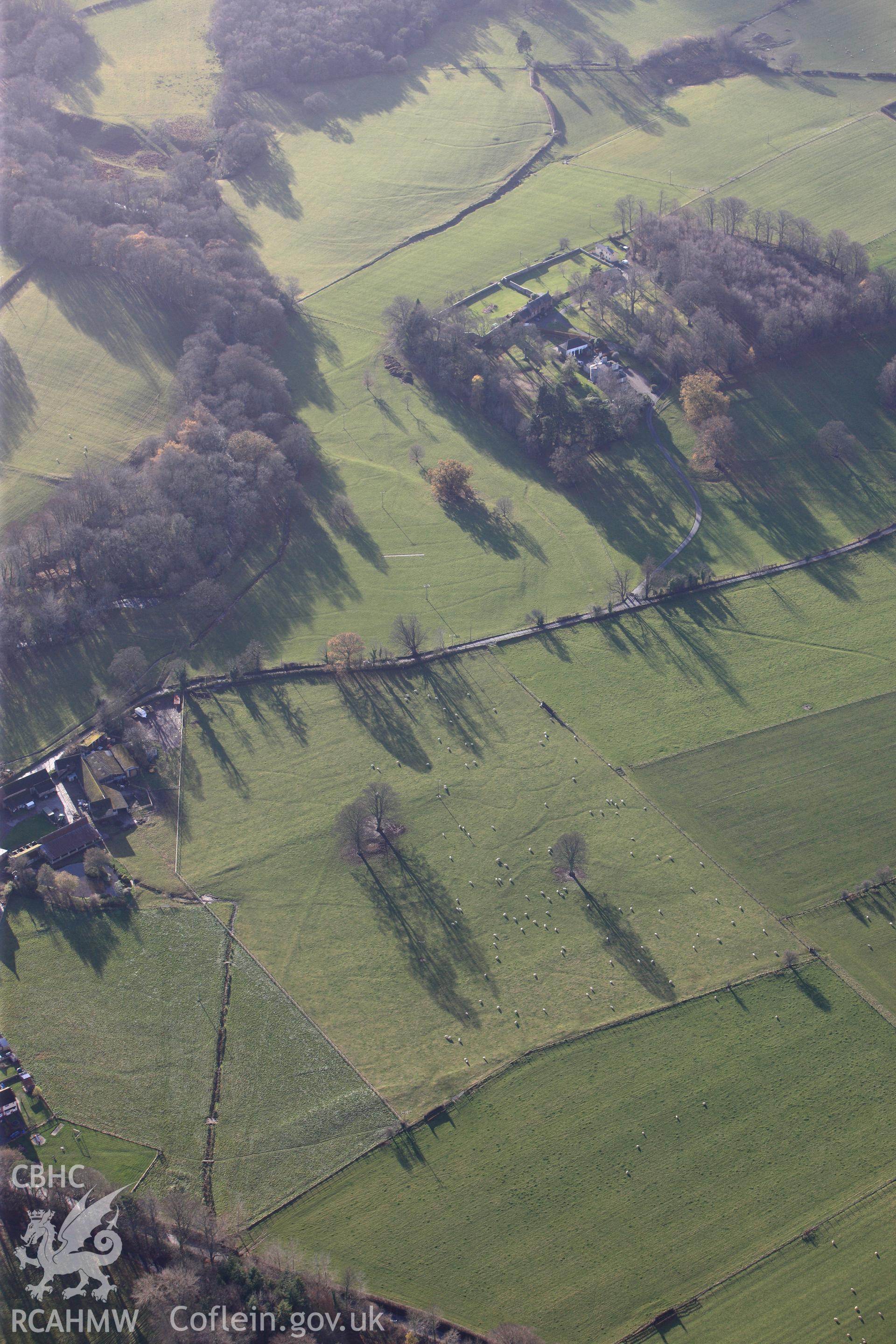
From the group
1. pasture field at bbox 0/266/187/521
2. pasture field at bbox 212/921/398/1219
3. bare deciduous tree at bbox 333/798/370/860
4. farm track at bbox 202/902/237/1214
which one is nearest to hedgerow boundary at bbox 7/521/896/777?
bare deciduous tree at bbox 333/798/370/860

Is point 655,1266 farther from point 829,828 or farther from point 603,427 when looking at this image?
point 603,427

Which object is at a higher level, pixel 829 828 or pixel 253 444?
pixel 253 444

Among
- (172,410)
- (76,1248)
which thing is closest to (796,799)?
(76,1248)

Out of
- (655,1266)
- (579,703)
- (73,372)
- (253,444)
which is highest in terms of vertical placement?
(73,372)

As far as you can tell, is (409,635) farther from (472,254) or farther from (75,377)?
(472,254)

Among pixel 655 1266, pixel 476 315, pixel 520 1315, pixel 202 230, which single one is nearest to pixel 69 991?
pixel 520 1315

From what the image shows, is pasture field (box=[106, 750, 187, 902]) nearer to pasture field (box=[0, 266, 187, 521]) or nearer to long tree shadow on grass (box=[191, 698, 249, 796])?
long tree shadow on grass (box=[191, 698, 249, 796])
